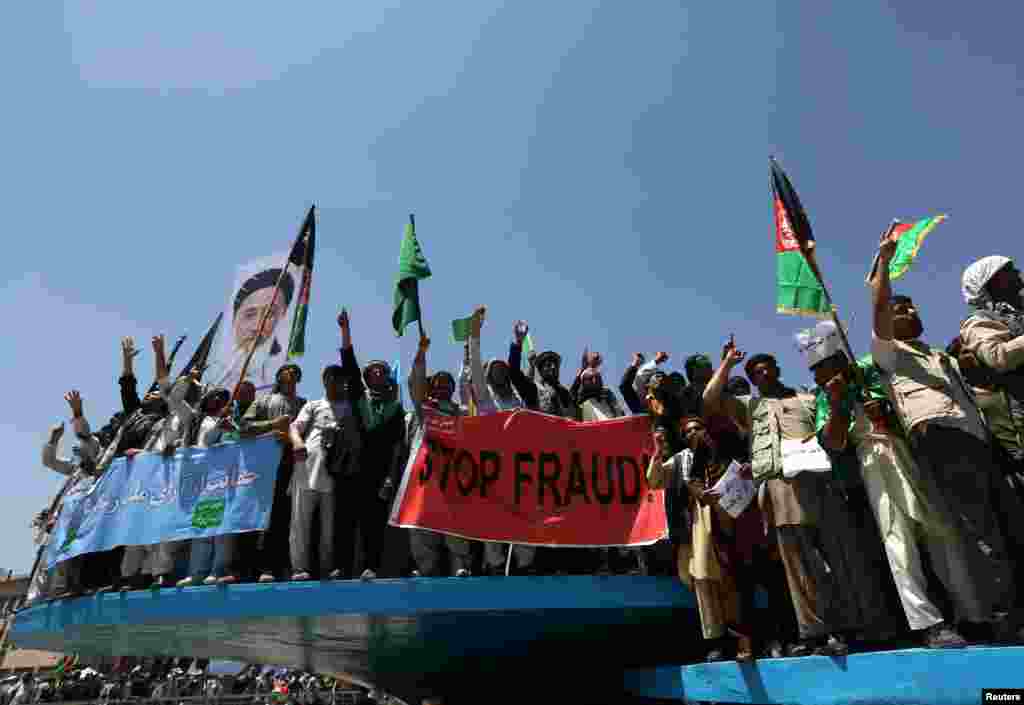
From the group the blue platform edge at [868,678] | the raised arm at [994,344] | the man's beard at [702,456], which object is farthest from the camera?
the man's beard at [702,456]

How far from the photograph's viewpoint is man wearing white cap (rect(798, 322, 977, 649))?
12.8 ft

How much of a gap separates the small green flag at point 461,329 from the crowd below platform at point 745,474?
0.08 metres

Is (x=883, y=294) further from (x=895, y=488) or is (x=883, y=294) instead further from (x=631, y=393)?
(x=631, y=393)

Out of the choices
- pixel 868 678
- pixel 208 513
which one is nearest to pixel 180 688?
pixel 208 513

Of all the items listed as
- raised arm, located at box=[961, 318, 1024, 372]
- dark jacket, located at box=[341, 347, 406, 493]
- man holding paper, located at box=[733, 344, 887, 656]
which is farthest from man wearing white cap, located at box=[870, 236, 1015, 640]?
dark jacket, located at box=[341, 347, 406, 493]

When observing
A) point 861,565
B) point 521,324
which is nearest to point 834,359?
point 861,565

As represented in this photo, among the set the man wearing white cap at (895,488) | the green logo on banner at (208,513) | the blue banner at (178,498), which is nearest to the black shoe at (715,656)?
the man wearing white cap at (895,488)

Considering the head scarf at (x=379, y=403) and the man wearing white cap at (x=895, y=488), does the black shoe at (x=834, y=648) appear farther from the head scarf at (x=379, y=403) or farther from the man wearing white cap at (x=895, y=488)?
the head scarf at (x=379, y=403)

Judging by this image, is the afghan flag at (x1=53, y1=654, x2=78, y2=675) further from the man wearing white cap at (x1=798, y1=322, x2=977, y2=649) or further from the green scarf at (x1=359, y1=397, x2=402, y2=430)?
the man wearing white cap at (x1=798, y1=322, x2=977, y2=649)

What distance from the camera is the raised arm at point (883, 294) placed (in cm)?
412

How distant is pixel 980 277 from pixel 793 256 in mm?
1693

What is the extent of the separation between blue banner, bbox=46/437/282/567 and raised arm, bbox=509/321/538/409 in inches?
86.9

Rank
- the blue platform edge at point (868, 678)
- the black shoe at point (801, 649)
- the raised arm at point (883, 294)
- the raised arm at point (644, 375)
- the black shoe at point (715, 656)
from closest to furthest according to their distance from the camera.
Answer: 1. the blue platform edge at point (868, 678)
2. the raised arm at point (883, 294)
3. the black shoe at point (801, 649)
4. the black shoe at point (715, 656)
5. the raised arm at point (644, 375)

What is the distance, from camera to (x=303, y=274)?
803cm
